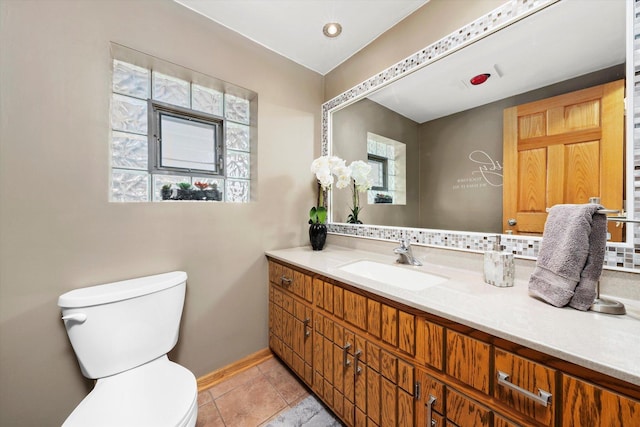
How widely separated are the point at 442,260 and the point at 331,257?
2.15ft

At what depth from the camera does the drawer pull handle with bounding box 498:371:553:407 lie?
564mm

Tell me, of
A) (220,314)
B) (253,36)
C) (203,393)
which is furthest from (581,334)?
(253,36)

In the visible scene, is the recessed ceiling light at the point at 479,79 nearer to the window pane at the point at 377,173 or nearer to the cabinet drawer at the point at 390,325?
the window pane at the point at 377,173

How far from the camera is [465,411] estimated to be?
710 mm

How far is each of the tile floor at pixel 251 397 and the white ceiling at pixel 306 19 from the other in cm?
235

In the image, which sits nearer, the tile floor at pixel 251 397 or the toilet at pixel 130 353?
the toilet at pixel 130 353

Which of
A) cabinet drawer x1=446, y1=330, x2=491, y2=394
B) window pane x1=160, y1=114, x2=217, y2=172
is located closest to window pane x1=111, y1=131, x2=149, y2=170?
window pane x1=160, y1=114, x2=217, y2=172

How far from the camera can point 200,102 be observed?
5.24 ft

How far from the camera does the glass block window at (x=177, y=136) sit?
4.39ft

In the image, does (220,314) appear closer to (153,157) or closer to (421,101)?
(153,157)

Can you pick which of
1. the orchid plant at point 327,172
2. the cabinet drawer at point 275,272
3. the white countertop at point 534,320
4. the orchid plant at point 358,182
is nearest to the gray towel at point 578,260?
the white countertop at point 534,320

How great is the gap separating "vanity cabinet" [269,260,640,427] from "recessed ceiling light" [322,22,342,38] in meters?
1.58

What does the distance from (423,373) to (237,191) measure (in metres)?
1.54

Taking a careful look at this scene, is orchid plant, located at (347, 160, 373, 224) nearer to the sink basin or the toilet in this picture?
the sink basin
